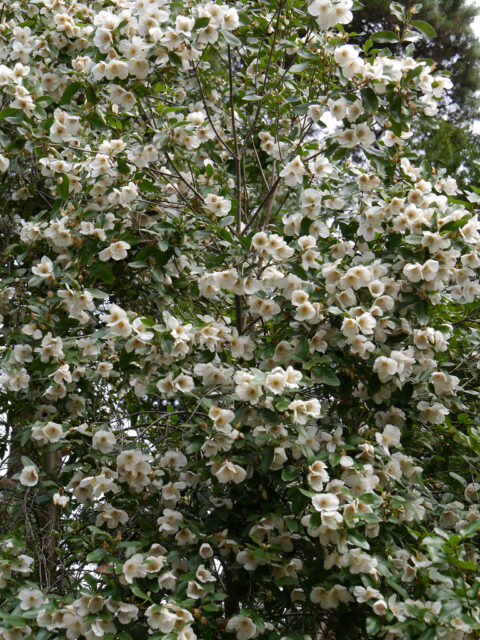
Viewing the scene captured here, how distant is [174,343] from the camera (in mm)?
2172

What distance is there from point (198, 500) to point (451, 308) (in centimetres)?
130

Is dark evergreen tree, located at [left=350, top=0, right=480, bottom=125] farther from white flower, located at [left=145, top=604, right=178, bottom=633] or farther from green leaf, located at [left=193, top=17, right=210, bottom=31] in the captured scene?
white flower, located at [left=145, top=604, right=178, bottom=633]

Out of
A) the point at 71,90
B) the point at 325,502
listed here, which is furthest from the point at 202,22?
the point at 325,502

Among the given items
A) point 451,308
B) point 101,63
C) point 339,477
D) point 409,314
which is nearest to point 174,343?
point 339,477

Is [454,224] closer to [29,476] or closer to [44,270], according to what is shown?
[44,270]

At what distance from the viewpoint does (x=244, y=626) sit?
6.64ft

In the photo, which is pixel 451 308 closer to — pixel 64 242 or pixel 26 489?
pixel 64 242

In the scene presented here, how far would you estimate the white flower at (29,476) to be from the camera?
7.61 ft

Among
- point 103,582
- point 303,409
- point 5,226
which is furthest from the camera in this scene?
point 5,226

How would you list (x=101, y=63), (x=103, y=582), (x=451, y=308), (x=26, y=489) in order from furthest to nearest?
1. (x=451, y=308)
2. (x=26, y=489)
3. (x=101, y=63)
4. (x=103, y=582)

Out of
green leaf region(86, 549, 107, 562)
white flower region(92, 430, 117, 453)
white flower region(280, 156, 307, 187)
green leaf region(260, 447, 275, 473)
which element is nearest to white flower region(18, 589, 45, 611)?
green leaf region(86, 549, 107, 562)

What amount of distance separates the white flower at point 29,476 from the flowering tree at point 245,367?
1cm

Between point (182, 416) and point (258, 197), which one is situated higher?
point (258, 197)

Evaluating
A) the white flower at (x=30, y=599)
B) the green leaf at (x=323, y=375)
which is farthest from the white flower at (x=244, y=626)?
the green leaf at (x=323, y=375)
